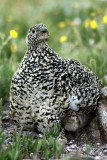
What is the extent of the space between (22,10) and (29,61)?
8.49 m

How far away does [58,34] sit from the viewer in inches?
312

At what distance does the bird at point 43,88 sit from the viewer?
12.3 ft

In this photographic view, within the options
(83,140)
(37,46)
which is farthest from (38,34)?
(83,140)

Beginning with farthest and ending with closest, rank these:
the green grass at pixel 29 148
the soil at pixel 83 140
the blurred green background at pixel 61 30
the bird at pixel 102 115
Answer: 1. the blurred green background at pixel 61 30
2. the bird at pixel 102 115
3. the soil at pixel 83 140
4. the green grass at pixel 29 148

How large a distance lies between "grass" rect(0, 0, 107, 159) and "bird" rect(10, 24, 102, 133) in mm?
363

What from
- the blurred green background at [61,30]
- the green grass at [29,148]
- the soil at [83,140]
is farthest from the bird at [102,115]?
the blurred green background at [61,30]

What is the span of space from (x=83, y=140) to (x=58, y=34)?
4.25 meters

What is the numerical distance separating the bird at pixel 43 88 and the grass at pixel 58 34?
1.19 ft

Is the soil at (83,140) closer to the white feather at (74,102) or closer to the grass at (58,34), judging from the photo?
the grass at (58,34)

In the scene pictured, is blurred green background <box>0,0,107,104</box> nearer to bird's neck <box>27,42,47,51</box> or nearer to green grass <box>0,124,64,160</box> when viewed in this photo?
bird's neck <box>27,42,47,51</box>

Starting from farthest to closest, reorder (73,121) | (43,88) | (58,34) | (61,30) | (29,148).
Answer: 1. (61,30)
2. (58,34)
3. (73,121)
4. (43,88)
5. (29,148)

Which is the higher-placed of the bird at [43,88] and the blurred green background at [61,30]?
the blurred green background at [61,30]

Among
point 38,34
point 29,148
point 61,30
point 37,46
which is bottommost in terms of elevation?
point 29,148

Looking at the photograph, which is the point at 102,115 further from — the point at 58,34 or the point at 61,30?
the point at 61,30
